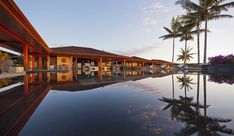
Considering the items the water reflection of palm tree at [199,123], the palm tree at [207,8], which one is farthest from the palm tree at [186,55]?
the water reflection of palm tree at [199,123]

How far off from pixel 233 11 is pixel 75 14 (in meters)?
22.0

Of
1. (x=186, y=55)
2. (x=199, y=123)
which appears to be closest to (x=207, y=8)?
(x=186, y=55)

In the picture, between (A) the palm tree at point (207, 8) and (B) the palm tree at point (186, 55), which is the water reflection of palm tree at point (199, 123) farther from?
(B) the palm tree at point (186, 55)

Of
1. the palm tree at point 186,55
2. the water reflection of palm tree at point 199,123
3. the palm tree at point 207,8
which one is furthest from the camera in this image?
the palm tree at point 186,55

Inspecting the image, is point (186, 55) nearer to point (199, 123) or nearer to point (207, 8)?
point (207, 8)

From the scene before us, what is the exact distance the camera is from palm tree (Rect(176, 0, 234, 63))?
23625 mm

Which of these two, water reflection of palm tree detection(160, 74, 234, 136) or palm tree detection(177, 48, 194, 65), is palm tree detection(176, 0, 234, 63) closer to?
palm tree detection(177, 48, 194, 65)

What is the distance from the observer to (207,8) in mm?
24875

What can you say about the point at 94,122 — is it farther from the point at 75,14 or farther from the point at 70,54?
the point at 70,54

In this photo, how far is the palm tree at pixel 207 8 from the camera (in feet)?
77.5

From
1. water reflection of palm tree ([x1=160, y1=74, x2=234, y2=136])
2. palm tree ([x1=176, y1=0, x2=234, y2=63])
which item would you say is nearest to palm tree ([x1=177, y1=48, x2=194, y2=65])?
palm tree ([x1=176, y1=0, x2=234, y2=63])

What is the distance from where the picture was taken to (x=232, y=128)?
10.8ft

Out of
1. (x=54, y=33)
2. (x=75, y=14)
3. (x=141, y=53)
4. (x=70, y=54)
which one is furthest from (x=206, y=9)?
(x=141, y=53)

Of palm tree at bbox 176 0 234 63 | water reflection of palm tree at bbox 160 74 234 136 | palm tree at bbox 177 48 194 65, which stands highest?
palm tree at bbox 176 0 234 63
